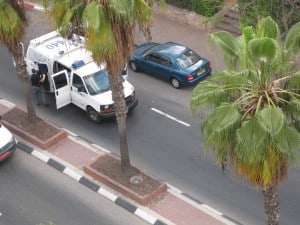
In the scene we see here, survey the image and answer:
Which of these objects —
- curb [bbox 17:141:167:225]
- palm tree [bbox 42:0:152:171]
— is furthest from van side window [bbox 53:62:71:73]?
palm tree [bbox 42:0:152:171]

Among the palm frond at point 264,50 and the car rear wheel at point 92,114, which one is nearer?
the palm frond at point 264,50

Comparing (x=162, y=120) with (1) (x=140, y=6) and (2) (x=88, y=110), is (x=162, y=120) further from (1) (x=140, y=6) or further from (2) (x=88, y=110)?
(1) (x=140, y=6)

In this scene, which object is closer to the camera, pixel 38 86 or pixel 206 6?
pixel 38 86

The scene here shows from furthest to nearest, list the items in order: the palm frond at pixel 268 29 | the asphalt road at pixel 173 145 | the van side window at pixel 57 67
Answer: the van side window at pixel 57 67, the asphalt road at pixel 173 145, the palm frond at pixel 268 29

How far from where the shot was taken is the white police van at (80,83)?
75.5ft

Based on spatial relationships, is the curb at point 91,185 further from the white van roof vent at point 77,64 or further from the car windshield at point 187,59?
the car windshield at point 187,59

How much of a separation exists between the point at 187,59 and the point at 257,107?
12.1m

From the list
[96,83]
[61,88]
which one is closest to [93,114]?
[96,83]

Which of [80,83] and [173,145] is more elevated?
[80,83]

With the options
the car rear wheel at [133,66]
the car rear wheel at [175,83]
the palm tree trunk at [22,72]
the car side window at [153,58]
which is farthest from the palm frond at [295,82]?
the car rear wheel at [133,66]

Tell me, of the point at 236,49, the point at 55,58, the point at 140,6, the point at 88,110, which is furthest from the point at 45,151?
the point at 236,49

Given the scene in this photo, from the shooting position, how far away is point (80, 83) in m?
23.4

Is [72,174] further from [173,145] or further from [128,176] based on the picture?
[173,145]

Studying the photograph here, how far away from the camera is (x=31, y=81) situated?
976 inches
